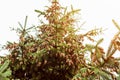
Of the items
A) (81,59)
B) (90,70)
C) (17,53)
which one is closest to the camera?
(90,70)

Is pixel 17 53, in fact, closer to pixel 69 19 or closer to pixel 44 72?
pixel 44 72

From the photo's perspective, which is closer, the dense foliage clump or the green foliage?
the green foliage

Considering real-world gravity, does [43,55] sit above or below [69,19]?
below

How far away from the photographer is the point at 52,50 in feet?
22.9

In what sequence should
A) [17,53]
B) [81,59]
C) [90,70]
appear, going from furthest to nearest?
[17,53] < [81,59] < [90,70]

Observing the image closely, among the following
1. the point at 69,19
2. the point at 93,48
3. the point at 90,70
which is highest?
the point at 69,19

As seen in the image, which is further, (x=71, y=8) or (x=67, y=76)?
(x=71, y=8)

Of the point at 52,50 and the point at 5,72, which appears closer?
the point at 5,72

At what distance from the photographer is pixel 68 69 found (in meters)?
7.11

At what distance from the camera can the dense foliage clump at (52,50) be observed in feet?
22.7

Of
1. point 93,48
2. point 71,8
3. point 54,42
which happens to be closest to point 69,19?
point 71,8

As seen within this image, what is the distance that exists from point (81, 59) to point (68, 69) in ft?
1.44

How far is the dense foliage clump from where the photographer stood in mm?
6918

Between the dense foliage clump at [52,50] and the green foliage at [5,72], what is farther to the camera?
the dense foliage clump at [52,50]
